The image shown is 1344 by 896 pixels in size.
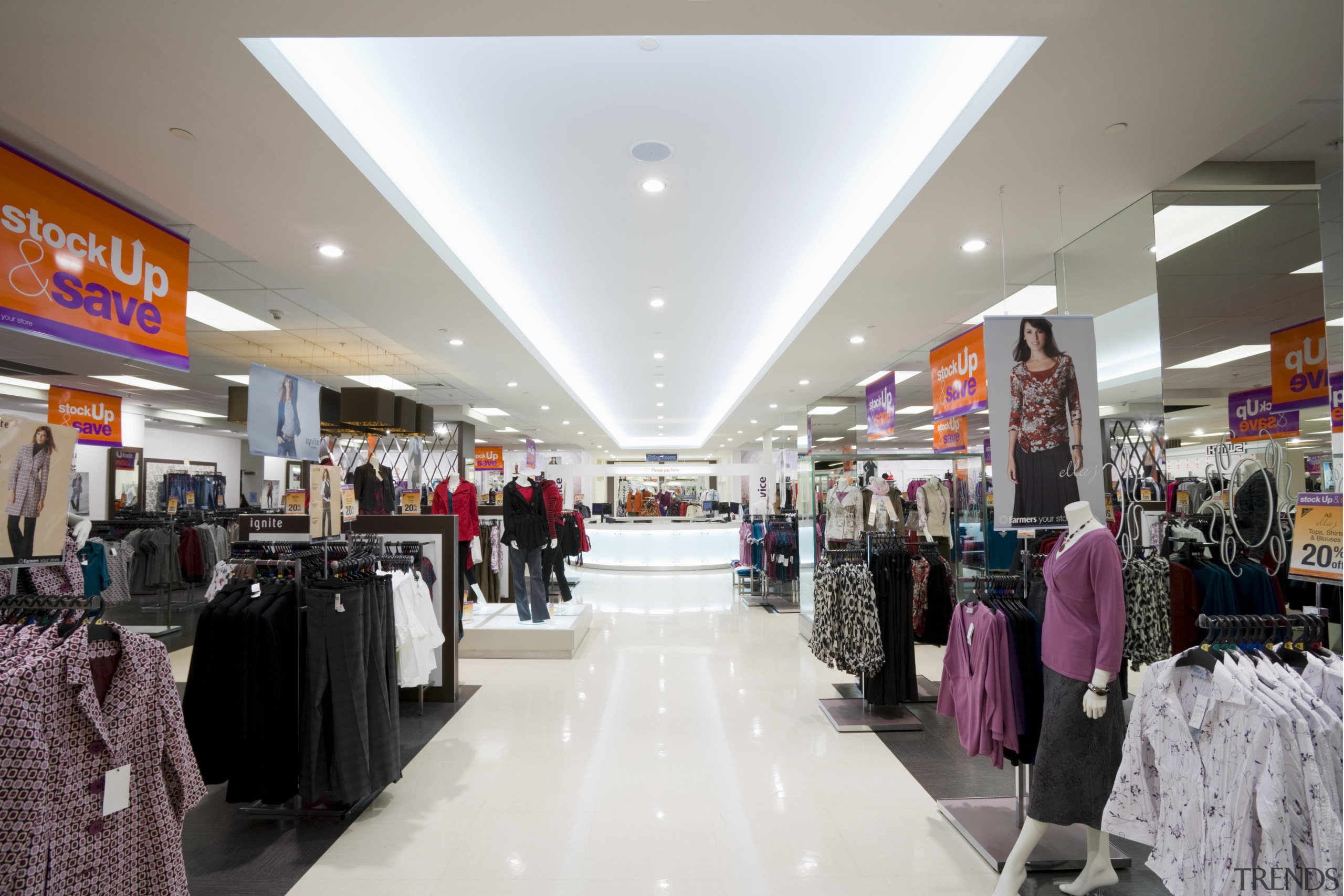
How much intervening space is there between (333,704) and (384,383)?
858 centimetres

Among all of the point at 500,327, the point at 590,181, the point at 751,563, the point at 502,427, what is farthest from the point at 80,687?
the point at 502,427

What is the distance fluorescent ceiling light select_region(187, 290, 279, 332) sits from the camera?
6457 millimetres

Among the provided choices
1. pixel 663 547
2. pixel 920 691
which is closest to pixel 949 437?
pixel 920 691

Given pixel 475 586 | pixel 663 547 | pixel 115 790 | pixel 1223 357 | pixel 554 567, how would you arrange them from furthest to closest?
pixel 663 547, pixel 554 567, pixel 475 586, pixel 1223 357, pixel 115 790

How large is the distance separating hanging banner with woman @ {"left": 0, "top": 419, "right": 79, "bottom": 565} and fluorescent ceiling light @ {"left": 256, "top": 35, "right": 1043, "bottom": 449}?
1654 mm

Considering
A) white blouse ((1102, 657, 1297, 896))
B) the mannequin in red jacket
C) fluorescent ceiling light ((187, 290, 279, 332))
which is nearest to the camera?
white blouse ((1102, 657, 1297, 896))

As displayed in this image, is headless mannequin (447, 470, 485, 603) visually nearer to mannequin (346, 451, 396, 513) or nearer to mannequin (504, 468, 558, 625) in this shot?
mannequin (504, 468, 558, 625)

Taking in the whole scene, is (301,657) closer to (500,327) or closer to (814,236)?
(500,327)

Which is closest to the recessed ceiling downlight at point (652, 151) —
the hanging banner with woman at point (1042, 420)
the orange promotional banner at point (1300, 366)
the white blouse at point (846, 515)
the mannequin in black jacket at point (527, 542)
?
the hanging banner with woman at point (1042, 420)

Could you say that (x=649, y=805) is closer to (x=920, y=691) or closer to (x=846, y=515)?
(x=920, y=691)

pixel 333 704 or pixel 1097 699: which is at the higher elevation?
Result: pixel 1097 699

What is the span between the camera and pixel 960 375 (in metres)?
5.93

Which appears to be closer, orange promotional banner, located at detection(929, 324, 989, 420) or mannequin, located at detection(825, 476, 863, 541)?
orange promotional banner, located at detection(929, 324, 989, 420)

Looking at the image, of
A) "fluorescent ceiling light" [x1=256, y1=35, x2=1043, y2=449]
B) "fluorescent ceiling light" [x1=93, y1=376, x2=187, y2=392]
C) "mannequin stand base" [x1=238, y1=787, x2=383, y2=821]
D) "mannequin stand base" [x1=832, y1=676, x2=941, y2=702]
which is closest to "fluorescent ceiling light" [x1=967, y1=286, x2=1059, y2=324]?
"fluorescent ceiling light" [x1=256, y1=35, x2=1043, y2=449]
